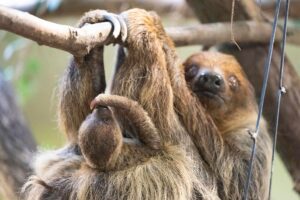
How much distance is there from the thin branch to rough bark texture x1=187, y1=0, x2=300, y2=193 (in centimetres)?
15

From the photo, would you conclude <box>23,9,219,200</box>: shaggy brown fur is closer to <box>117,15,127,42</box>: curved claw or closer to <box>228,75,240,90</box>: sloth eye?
<box>117,15,127,42</box>: curved claw

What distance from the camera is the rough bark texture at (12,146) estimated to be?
362 cm

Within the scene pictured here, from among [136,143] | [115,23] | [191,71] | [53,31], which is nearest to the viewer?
[53,31]

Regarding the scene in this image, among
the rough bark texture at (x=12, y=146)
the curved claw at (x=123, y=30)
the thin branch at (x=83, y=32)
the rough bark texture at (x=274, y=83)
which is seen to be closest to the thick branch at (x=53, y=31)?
the thin branch at (x=83, y=32)

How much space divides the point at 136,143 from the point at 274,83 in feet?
4.70

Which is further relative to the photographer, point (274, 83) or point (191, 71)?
point (274, 83)

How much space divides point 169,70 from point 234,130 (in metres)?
0.56

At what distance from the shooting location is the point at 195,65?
3.00 m

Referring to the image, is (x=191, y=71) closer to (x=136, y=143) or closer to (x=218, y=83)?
(x=218, y=83)

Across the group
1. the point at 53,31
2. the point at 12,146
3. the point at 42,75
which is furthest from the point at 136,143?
the point at 42,75

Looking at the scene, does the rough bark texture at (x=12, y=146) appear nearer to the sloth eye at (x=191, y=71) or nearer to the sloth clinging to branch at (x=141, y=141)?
the sloth clinging to branch at (x=141, y=141)

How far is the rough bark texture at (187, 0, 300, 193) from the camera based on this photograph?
11.7ft

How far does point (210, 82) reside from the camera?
2.85 meters

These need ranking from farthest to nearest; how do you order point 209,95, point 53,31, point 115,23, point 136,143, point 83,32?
point 209,95 < point 136,143 < point 115,23 < point 83,32 < point 53,31
